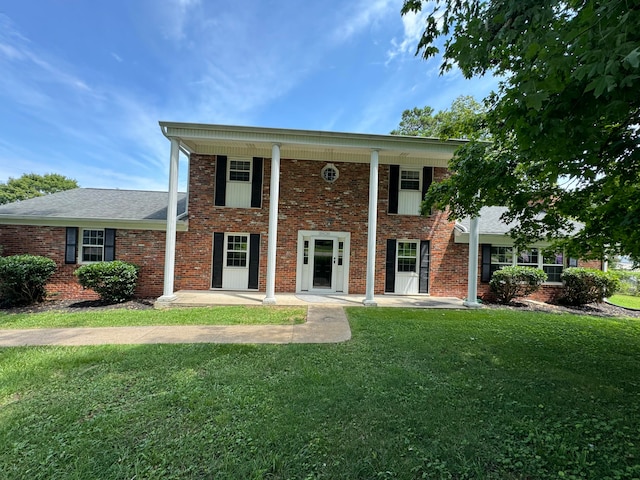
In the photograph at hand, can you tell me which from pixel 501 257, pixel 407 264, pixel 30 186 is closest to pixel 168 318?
pixel 407 264

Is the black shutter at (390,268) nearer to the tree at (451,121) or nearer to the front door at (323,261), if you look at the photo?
the front door at (323,261)

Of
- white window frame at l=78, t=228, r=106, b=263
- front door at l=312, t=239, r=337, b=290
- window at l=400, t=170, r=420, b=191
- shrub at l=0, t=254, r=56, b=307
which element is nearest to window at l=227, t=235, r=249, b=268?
front door at l=312, t=239, r=337, b=290

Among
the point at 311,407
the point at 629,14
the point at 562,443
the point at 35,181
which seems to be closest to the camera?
the point at 629,14

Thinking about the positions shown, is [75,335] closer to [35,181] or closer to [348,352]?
[348,352]

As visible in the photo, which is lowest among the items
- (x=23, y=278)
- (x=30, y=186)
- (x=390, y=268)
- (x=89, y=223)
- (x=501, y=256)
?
(x=23, y=278)

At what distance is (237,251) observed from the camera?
10.7 metres

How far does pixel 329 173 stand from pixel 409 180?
3.02m

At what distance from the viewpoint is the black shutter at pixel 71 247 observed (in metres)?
9.84

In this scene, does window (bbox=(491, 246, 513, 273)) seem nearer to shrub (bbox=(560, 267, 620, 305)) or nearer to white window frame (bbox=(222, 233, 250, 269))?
shrub (bbox=(560, 267, 620, 305))

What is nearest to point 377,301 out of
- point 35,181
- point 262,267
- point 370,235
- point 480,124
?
point 370,235

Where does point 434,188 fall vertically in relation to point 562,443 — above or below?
above

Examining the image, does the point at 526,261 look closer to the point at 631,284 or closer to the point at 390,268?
the point at 390,268

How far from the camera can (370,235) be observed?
349 inches

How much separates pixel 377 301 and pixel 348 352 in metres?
4.62
